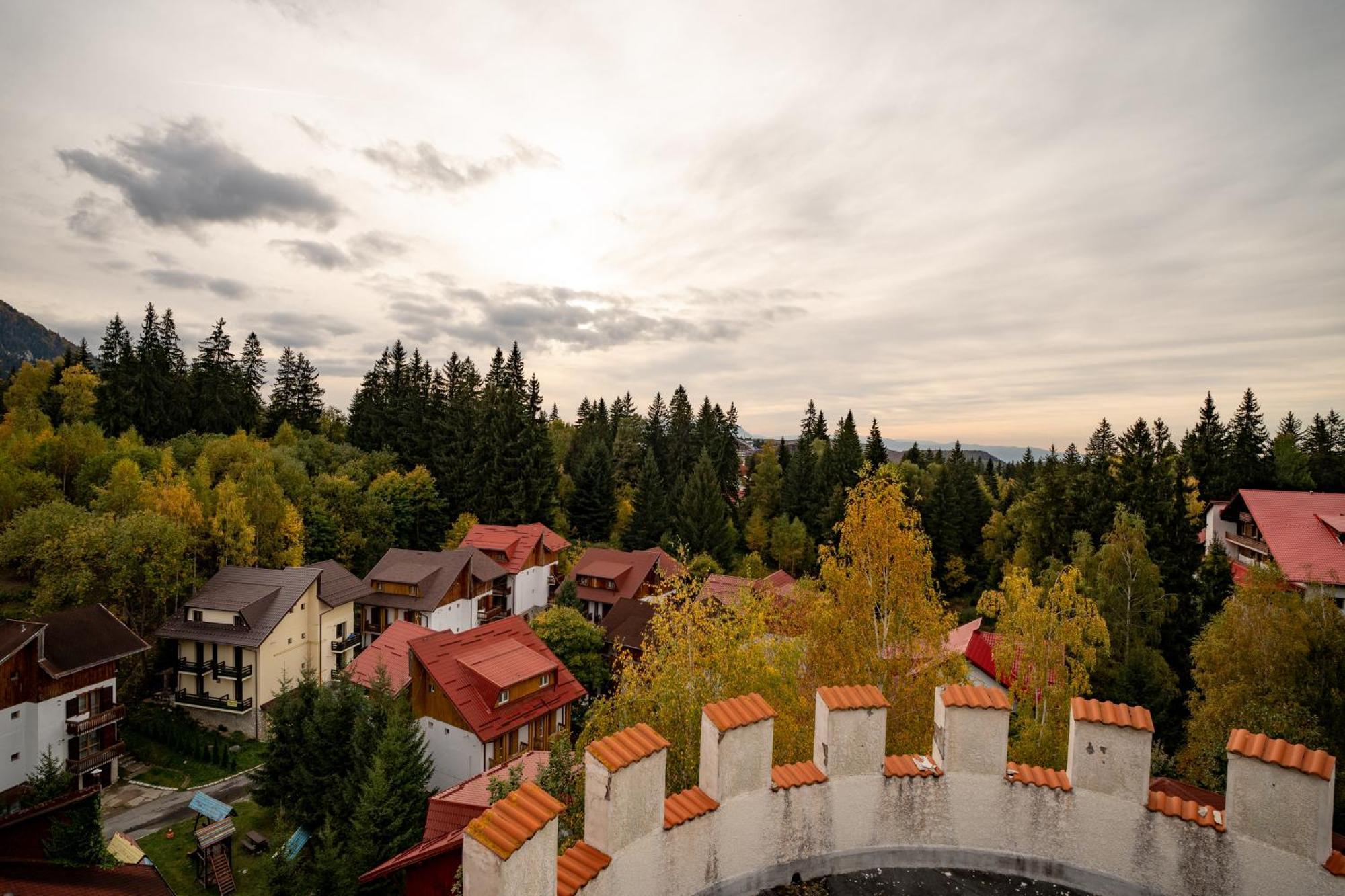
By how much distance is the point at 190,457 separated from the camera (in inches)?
2067

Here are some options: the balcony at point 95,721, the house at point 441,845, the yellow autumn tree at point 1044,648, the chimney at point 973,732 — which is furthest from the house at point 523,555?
the chimney at point 973,732

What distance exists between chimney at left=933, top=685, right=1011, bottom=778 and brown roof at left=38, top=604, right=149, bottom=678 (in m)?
34.7

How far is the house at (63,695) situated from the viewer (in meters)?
25.5

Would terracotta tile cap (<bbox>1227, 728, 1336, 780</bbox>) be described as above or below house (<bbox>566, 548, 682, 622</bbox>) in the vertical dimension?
above

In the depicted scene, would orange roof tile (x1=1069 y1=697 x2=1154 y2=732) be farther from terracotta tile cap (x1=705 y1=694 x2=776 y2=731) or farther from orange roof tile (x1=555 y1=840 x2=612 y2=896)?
orange roof tile (x1=555 y1=840 x2=612 y2=896)

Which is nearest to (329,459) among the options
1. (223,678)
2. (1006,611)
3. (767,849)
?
(223,678)

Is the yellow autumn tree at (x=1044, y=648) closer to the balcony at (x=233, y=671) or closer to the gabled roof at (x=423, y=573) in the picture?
the gabled roof at (x=423, y=573)

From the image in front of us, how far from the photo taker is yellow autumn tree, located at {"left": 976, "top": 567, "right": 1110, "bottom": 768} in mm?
19688

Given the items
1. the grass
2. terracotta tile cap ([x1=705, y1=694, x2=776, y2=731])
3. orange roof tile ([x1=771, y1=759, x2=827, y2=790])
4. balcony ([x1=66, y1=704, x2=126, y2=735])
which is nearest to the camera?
terracotta tile cap ([x1=705, y1=694, x2=776, y2=731])

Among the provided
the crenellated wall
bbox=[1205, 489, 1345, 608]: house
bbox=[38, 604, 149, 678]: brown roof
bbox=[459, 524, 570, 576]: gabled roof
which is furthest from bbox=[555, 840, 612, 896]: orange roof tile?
bbox=[459, 524, 570, 576]: gabled roof

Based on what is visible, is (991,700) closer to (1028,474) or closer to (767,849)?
(767,849)

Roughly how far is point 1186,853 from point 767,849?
4.20m

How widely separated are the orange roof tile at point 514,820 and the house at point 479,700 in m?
24.6

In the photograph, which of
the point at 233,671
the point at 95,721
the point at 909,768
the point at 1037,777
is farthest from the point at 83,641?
the point at 1037,777
